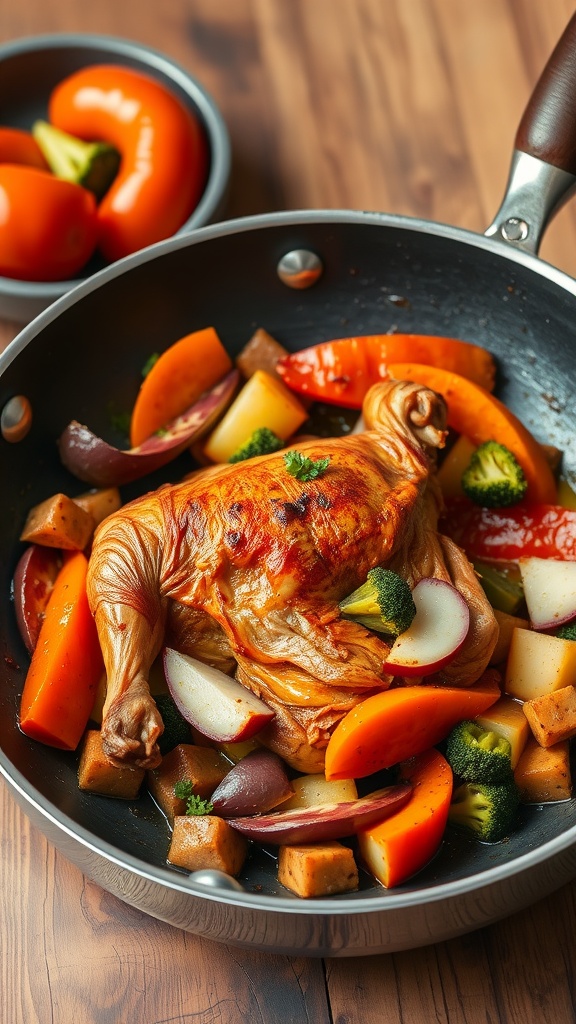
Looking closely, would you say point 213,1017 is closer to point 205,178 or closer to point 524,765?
point 524,765

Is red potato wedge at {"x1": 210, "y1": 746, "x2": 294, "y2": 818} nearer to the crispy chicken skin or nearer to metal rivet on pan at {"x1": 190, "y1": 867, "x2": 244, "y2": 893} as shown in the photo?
the crispy chicken skin

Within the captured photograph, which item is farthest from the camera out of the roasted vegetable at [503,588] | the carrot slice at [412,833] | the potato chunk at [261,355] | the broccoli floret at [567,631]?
the potato chunk at [261,355]

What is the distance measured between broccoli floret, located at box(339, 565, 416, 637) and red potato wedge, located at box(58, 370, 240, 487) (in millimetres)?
883

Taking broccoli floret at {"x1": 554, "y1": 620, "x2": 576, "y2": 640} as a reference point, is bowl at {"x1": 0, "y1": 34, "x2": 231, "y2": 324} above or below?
above

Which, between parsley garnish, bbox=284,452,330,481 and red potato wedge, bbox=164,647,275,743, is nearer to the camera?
red potato wedge, bbox=164,647,275,743

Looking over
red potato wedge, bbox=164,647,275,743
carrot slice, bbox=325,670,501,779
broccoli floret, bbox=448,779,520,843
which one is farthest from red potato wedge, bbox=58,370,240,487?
broccoli floret, bbox=448,779,520,843

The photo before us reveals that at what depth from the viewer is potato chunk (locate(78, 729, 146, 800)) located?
8.53 feet

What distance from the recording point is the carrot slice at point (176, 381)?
10.7 ft

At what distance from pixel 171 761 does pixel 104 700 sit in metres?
0.25

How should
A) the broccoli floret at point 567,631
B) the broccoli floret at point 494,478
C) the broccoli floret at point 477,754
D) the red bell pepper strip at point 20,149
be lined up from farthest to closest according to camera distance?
the red bell pepper strip at point 20,149
the broccoli floret at point 494,478
the broccoli floret at point 567,631
the broccoli floret at point 477,754

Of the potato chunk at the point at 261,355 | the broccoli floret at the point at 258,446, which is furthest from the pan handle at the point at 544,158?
the broccoli floret at the point at 258,446

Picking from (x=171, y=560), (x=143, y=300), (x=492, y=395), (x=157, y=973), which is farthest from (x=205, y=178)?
(x=157, y=973)

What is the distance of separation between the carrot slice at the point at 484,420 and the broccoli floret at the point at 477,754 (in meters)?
0.86

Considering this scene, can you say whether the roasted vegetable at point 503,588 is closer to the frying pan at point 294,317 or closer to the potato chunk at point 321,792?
the frying pan at point 294,317
